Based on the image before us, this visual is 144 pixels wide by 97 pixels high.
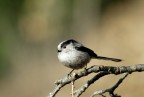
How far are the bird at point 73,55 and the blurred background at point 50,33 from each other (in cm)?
2140

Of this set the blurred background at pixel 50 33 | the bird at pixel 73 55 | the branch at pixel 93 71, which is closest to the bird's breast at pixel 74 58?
the bird at pixel 73 55

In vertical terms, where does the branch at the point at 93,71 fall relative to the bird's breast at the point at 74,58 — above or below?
below

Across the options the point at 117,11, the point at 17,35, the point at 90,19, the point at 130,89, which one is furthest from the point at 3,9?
the point at 130,89

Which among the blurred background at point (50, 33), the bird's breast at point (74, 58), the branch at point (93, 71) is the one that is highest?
the blurred background at point (50, 33)

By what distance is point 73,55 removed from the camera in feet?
24.9

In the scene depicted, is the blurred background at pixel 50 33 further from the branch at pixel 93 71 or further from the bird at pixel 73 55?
the branch at pixel 93 71

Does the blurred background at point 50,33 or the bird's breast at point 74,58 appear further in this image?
the blurred background at point 50,33

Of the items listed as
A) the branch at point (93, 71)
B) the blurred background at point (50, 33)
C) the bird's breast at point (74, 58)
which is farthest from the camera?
the blurred background at point (50, 33)

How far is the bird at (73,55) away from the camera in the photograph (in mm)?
7367

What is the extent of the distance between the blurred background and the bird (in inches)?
843

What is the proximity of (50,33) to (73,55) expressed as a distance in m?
29.6

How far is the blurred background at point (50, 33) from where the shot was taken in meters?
32.1

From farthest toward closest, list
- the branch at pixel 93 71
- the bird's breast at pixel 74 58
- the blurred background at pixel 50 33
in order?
the blurred background at pixel 50 33 → the bird's breast at pixel 74 58 → the branch at pixel 93 71

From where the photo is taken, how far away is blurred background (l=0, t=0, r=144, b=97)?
3212 cm
